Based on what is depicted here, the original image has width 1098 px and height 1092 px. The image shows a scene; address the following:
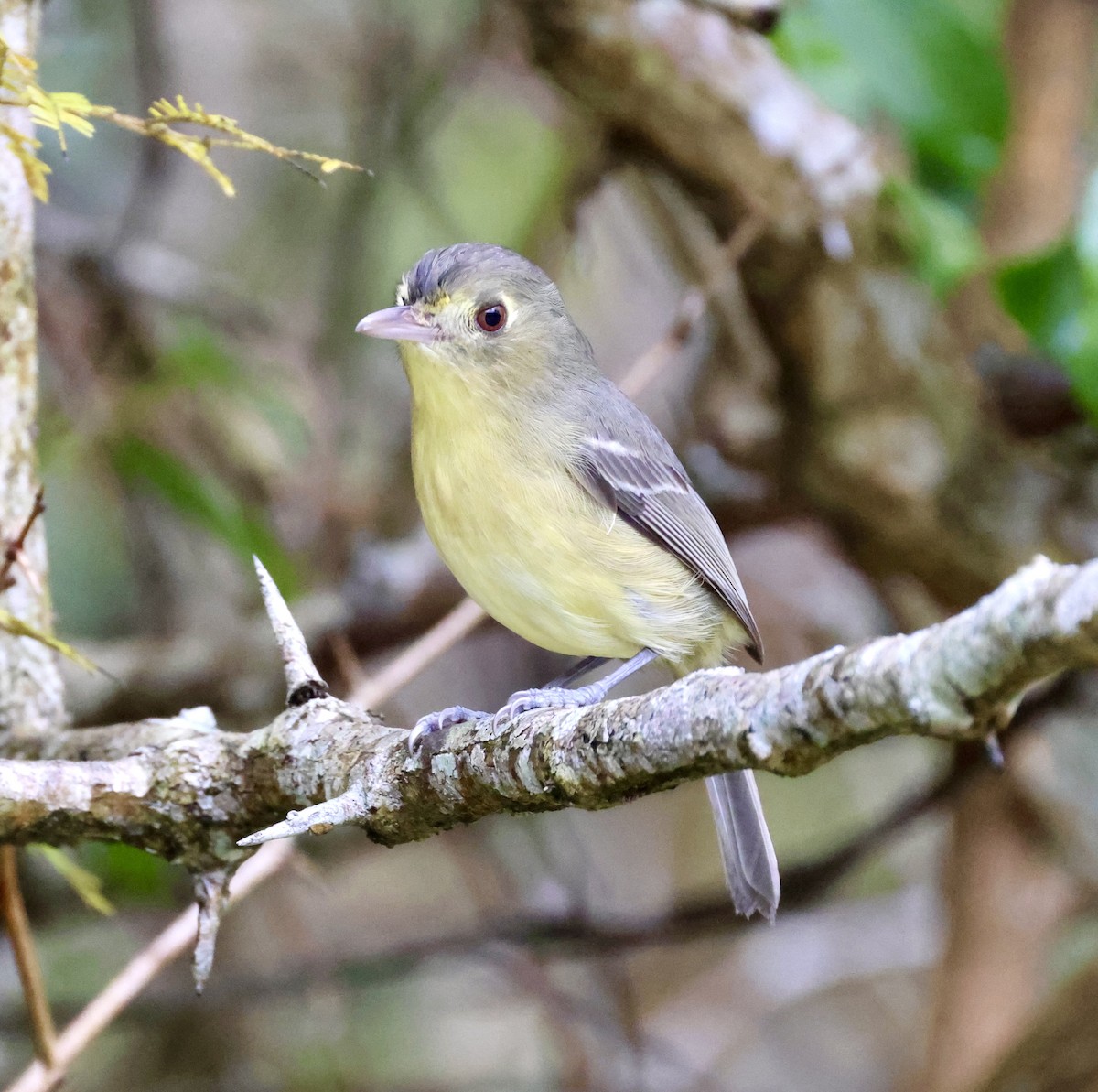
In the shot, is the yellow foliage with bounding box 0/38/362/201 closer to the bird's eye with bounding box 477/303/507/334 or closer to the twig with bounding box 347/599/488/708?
the bird's eye with bounding box 477/303/507/334

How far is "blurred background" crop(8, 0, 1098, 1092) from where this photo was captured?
3895 mm

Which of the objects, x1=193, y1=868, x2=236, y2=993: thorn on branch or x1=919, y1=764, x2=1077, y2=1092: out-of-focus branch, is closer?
x1=193, y1=868, x2=236, y2=993: thorn on branch

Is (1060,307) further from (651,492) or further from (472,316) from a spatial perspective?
(472,316)

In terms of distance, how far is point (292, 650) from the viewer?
2.27 meters

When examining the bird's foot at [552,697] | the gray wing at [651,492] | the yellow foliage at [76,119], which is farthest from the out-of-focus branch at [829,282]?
the yellow foliage at [76,119]

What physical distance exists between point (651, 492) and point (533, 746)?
1.29 metres

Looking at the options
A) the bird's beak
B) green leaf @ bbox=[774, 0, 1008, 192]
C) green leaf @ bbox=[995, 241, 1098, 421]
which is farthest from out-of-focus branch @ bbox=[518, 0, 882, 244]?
the bird's beak

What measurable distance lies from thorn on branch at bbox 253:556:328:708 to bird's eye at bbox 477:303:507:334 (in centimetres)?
99

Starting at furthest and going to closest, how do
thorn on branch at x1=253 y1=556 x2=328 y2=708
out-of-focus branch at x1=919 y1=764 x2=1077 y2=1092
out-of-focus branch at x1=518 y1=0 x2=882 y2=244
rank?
out-of-focus branch at x1=919 y1=764 x2=1077 y2=1092
out-of-focus branch at x1=518 y1=0 x2=882 y2=244
thorn on branch at x1=253 y1=556 x2=328 y2=708

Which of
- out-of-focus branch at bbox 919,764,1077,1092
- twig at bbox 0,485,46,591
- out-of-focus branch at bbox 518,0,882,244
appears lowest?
out-of-focus branch at bbox 919,764,1077,1092

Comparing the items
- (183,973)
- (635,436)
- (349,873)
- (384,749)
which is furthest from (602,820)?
(384,749)

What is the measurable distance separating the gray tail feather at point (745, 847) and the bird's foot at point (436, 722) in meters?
0.60

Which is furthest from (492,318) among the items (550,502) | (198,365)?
(198,365)

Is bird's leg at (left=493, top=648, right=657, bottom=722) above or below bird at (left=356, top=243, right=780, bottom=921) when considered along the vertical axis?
below
